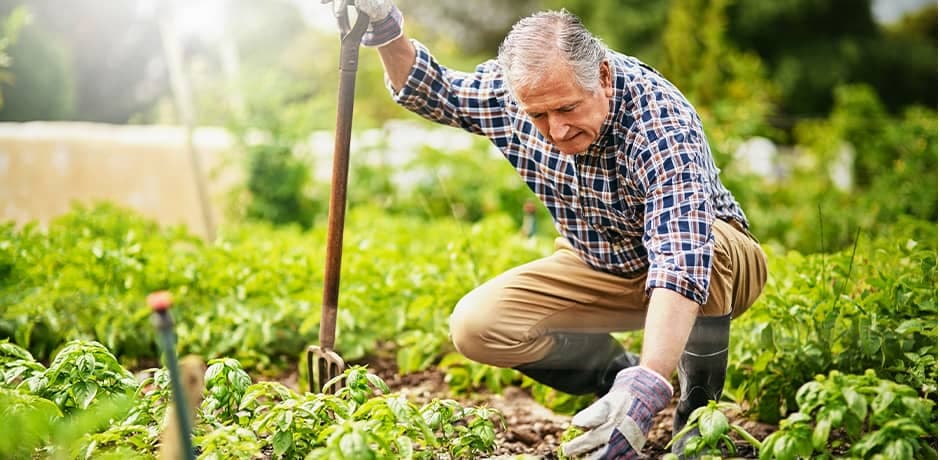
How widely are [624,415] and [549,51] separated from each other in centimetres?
84

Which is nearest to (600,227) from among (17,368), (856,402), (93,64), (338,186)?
(338,186)

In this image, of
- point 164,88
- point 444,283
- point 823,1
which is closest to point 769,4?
point 823,1

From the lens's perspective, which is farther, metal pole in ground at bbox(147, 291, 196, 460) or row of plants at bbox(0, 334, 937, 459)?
row of plants at bbox(0, 334, 937, 459)

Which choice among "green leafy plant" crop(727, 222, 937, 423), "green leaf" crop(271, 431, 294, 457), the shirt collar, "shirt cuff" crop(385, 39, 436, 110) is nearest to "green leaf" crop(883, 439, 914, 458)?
"green leafy plant" crop(727, 222, 937, 423)

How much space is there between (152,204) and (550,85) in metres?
5.15

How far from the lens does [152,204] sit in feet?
21.9

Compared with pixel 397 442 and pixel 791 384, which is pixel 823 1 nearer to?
pixel 791 384

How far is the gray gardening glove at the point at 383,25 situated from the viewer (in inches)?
101

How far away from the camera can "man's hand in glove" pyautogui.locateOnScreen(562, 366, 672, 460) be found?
1909 millimetres

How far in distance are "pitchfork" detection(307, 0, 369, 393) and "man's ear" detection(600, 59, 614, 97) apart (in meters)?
0.66

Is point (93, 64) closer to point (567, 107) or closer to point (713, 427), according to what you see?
point (567, 107)

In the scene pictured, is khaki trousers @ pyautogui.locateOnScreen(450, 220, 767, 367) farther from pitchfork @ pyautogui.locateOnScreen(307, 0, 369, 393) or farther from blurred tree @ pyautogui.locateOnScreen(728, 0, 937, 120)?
blurred tree @ pyautogui.locateOnScreen(728, 0, 937, 120)

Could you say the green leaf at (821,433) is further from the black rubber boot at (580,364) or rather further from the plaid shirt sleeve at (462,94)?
the plaid shirt sleeve at (462,94)

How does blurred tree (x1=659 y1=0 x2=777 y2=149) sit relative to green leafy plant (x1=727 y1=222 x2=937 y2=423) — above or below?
above
